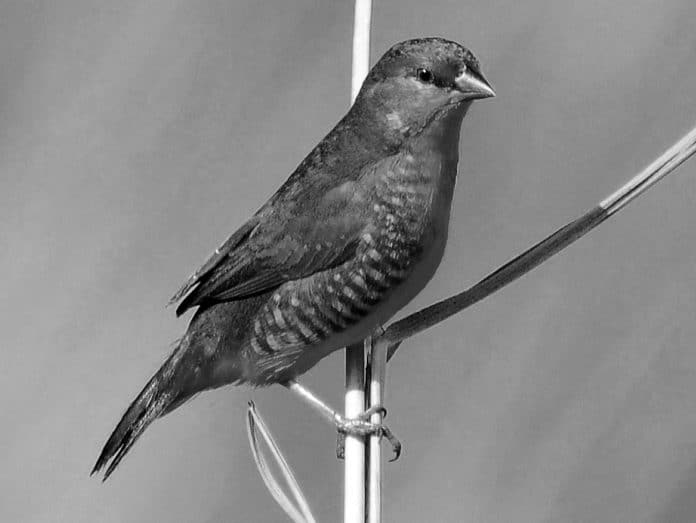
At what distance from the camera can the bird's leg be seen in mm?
1613

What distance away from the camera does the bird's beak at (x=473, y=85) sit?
73.7 inches

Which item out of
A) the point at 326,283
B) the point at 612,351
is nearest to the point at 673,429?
the point at 612,351

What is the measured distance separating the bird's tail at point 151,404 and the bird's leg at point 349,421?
175 millimetres

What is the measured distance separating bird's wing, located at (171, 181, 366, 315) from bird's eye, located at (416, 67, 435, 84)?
19cm

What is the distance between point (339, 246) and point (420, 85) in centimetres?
26

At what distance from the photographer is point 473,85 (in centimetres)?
189

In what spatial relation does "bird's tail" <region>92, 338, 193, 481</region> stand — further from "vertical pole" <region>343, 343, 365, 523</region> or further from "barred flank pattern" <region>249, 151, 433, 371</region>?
"vertical pole" <region>343, 343, 365, 523</region>

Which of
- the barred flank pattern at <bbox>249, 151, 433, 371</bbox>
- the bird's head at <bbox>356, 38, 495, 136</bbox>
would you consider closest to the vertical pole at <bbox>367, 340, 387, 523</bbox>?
the barred flank pattern at <bbox>249, 151, 433, 371</bbox>

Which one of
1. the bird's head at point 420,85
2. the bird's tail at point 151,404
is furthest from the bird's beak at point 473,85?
the bird's tail at point 151,404

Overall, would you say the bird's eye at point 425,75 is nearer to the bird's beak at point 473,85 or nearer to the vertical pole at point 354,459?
the bird's beak at point 473,85

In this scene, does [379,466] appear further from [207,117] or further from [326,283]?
[207,117]

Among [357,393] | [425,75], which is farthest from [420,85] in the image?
[357,393]

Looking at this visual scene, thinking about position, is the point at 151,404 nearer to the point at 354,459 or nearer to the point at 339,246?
the point at 339,246

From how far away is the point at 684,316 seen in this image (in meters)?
2.35
